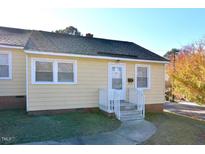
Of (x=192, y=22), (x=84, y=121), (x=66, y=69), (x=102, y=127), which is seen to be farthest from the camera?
(x=192, y=22)

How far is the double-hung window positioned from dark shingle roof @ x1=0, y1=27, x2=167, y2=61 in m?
0.63

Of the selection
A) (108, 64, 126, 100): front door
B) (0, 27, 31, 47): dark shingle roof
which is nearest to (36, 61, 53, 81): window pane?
(0, 27, 31, 47): dark shingle roof

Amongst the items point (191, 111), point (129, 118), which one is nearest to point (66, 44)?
point (129, 118)

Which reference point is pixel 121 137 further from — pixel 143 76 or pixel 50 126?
pixel 143 76

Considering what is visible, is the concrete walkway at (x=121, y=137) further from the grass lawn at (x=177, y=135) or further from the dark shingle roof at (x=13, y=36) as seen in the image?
the dark shingle roof at (x=13, y=36)

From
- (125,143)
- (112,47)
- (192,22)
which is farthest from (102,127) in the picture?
(192,22)

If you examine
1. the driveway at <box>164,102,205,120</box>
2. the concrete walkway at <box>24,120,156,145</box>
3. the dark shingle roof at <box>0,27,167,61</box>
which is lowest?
the driveway at <box>164,102,205,120</box>

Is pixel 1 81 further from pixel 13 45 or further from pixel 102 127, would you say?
pixel 102 127

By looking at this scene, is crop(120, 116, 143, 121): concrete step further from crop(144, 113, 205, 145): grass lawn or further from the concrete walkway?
crop(144, 113, 205, 145): grass lawn

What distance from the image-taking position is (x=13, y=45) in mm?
9250

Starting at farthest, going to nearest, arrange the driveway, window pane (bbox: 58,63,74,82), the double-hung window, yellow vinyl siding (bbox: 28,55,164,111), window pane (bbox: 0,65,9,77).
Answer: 1. the driveway
2. the double-hung window
3. window pane (bbox: 0,65,9,77)
4. window pane (bbox: 58,63,74,82)
5. yellow vinyl siding (bbox: 28,55,164,111)

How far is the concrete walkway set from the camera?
5.25m

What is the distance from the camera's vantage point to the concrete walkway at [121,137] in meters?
5.25

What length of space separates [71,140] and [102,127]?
5.92 feet
